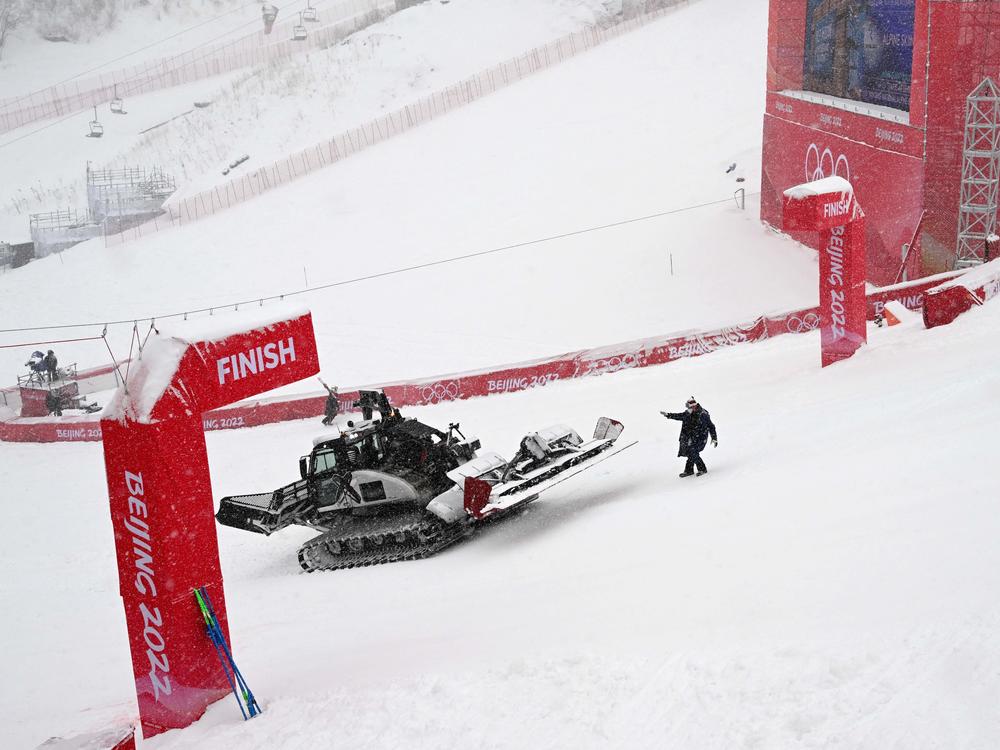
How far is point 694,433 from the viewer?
38.7ft

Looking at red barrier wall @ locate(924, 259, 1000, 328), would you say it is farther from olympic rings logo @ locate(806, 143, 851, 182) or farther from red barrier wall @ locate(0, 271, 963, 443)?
olympic rings logo @ locate(806, 143, 851, 182)

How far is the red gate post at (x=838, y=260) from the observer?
47.2 ft

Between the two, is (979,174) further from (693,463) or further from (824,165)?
(693,463)

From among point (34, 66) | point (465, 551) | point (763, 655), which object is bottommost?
point (465, 551)

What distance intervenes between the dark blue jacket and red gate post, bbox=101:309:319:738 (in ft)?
17.6

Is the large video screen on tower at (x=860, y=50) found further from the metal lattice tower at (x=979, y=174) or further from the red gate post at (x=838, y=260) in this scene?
the red gate post at (x=838, y=260)

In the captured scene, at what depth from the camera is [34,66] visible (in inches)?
2478

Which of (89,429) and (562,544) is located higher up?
(562,544)

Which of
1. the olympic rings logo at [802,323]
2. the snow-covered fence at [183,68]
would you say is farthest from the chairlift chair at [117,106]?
the olympic rings logo at [802,323]

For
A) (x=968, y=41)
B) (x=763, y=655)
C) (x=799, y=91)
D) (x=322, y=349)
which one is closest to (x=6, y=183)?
(x=322, y=349)

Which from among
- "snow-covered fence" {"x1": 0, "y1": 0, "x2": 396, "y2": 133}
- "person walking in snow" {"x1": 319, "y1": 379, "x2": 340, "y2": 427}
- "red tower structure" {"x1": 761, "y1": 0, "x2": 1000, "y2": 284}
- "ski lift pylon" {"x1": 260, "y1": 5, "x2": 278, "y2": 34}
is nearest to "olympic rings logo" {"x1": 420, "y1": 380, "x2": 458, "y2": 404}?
"person walking in snow" {"x1": 319, "y1": 379, "x2": 340, "y2": 427}

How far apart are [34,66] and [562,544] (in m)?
64.6

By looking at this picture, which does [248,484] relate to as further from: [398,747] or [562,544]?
[398,747]

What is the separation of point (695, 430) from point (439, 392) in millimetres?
9735
